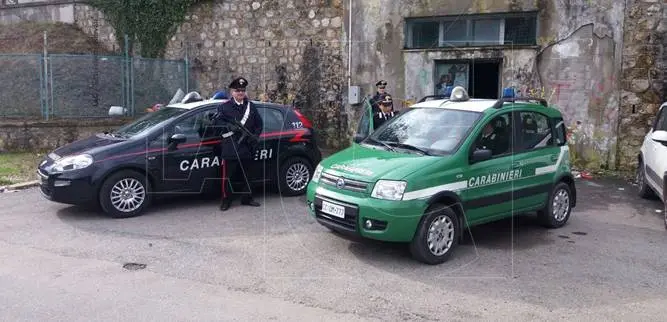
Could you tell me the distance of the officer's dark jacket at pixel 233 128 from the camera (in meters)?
8.27

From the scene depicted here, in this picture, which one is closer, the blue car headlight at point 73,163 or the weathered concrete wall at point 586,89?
the blue car headlight at point 73,163

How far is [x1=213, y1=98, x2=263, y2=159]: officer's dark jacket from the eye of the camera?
8273 mm

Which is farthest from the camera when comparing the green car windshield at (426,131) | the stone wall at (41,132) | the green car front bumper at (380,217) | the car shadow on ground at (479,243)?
the stone wall at (41,132)

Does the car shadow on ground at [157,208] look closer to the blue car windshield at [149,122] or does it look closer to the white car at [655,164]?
the blue car windshield at [149,122]

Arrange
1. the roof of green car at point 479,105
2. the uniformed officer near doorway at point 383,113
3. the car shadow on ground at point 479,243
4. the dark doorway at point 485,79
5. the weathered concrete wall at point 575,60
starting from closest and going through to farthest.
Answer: the car shadow on ground at point 479,243 → the roof of green car at point 479,105 → the uniformed officer near doorway at point 383,113 → the weathered concrete wall at point 575,60 → the dark doorway at point 485,79

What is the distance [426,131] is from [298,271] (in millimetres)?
2242

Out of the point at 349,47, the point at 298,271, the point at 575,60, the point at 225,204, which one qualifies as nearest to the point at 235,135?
the point at 225,204

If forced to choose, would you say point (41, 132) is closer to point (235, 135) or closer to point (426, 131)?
point (235, 135)

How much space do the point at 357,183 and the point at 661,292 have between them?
2960 mm

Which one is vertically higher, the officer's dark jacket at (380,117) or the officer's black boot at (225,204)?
the officer's dark jacket at (380,117)

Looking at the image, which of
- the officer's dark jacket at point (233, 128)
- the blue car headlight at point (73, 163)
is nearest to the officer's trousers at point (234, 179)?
the officer's dark jacket at point (233, 128)

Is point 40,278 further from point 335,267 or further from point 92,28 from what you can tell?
point 92,28

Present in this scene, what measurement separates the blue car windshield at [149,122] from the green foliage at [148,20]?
7.89 metres

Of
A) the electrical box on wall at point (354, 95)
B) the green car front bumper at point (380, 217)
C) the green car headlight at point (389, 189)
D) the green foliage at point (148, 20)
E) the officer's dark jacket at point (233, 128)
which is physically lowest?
the green car front bumper at point (380, 217)
